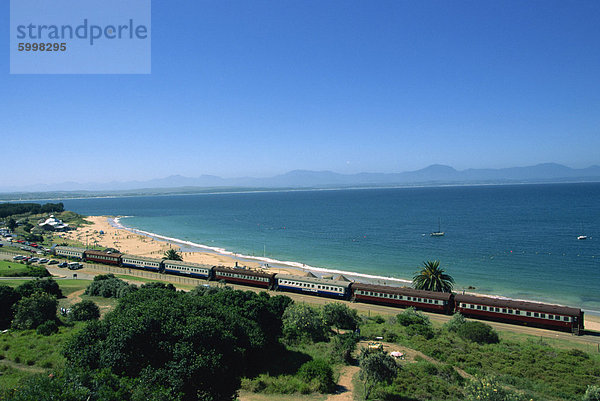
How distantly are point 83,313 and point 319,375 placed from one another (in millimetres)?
25007

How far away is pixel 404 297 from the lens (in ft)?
141

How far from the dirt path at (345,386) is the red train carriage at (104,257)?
5626 cm

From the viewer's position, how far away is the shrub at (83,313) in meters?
33.8

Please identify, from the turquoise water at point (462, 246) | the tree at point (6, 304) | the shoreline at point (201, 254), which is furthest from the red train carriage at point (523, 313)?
the tree at point (6, 304)

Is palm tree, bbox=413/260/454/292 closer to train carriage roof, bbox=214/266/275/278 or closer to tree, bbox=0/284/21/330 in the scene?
train carriage roof, bbox=214/266/275/278

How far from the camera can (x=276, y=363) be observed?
24.9 meters

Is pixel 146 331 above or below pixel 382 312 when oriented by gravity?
above

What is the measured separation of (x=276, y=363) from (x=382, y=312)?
20605 millimetres

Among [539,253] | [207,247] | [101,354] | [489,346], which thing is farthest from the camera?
[207,247]

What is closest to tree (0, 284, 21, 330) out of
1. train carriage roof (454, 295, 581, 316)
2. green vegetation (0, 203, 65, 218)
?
train carriage roof (454, 295, 581, 316)

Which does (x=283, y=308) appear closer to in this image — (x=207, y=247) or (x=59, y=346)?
(x=59, y=346)

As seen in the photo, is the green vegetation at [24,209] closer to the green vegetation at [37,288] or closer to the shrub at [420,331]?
the green vegetation at [37,288]

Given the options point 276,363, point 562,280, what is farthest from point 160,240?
point 562,280

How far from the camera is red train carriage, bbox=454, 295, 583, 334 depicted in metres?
35.2
